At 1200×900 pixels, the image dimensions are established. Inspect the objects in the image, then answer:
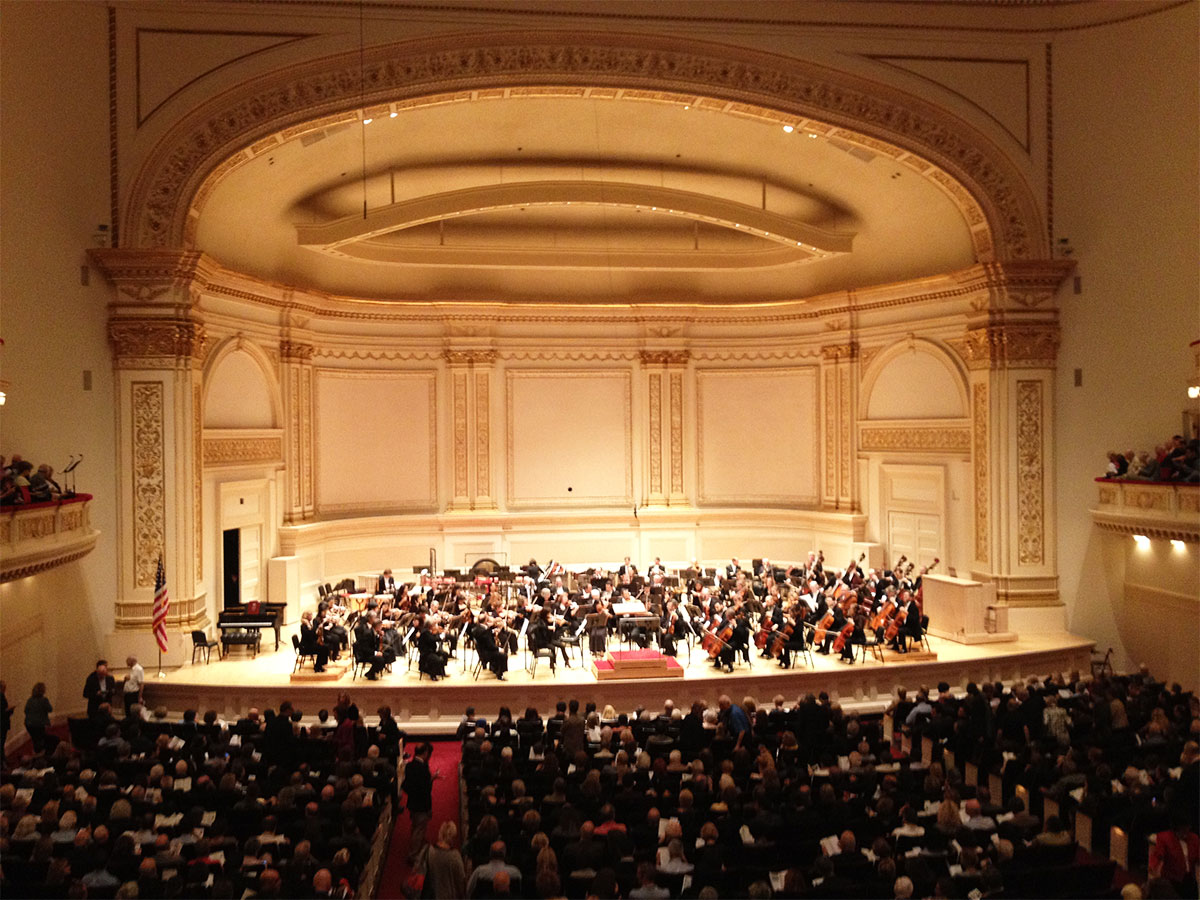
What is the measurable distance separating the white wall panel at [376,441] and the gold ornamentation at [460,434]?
541 mm

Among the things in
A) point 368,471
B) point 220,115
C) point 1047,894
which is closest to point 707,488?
point 368,471

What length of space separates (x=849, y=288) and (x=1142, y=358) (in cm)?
741

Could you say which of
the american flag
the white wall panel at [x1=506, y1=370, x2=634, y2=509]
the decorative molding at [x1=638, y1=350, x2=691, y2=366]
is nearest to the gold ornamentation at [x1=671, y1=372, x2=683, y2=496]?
the decorative molding at [x1=638, y1=350, x2=691, y2=366]

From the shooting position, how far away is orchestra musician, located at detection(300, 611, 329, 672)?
Result: 15656 millimetres

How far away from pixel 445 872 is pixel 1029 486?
14010 mm

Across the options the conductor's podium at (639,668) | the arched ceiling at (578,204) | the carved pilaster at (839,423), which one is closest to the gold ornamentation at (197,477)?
the arched ceiling at (578,204)

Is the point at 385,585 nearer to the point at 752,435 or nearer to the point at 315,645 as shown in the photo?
the point at 315,645

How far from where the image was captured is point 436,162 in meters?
21.2

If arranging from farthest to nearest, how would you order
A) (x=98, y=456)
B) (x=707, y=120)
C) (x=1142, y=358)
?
(x=707, y=120) → (x=1142, y=358) → (x=98, y=456)

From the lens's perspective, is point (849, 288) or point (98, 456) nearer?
point (98, 456)

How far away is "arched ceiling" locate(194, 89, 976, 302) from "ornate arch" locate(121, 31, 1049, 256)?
0.36m

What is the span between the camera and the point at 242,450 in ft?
66.0

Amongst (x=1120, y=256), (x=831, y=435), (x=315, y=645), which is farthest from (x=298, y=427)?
(x=1120, y=256)

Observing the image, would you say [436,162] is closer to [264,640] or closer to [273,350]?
[273,350]
